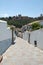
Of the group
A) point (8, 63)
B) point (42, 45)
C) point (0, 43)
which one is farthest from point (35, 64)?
point (42, 45)

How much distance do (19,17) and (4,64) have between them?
77.3 metres

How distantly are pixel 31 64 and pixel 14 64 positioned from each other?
0.92m

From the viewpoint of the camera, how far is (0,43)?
512 inches

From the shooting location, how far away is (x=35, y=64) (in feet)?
29.6

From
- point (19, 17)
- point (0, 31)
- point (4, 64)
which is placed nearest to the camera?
point (4, 64)

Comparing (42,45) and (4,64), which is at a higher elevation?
(4,64)

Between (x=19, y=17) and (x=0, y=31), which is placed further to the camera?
(x=19, y=17)

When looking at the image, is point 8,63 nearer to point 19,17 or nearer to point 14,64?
point 14,64

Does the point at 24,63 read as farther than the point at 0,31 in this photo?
No

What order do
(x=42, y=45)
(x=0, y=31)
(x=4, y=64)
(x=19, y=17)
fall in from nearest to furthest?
(x=4, y=64)
(x=0, y=31)
(x=42, y=45)
(x=19, y=17)

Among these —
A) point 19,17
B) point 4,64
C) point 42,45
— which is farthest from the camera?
point 19,17

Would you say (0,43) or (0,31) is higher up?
(0,31)

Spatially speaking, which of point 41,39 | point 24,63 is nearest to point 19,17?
point 41,39

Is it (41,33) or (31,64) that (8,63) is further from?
(41,33)
